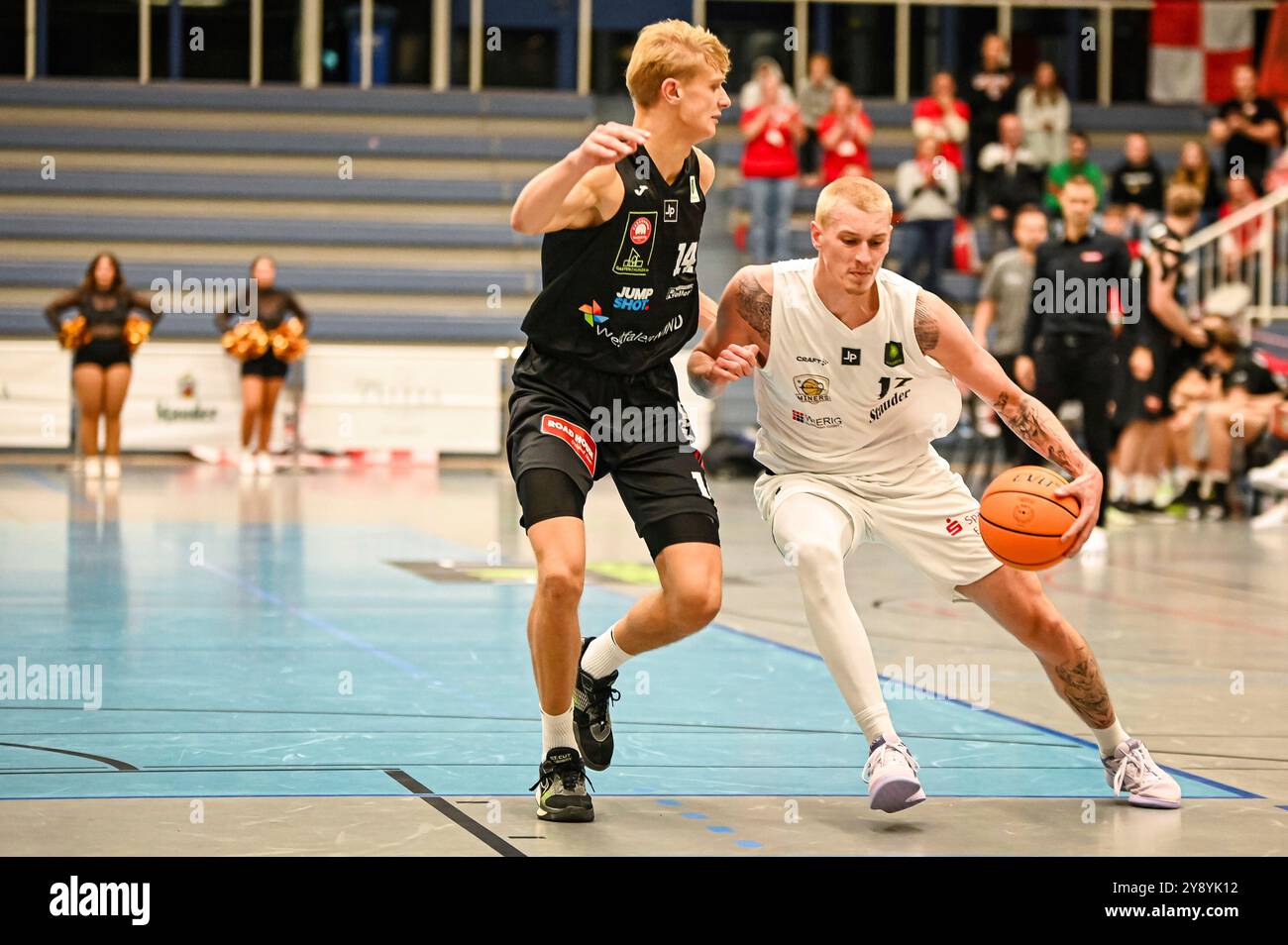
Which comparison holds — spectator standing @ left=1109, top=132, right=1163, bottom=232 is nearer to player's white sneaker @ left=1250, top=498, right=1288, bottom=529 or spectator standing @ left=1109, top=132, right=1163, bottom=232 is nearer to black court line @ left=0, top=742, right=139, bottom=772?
player's white sneaker @ left=1250, top=498, right=1288, bottom=529

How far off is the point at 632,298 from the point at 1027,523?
128 centimetres

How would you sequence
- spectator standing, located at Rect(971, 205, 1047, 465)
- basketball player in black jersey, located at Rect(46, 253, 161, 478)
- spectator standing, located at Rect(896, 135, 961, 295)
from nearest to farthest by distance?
spectator standing, located at Rect(971, 205, 1047, 465), basketball player in black jersey, located at Rect(46, 253, 161, 478), spectator standing, located at Rect(896, 135, 961, 295)

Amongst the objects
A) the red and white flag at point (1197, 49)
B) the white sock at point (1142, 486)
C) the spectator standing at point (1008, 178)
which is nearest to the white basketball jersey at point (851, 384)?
the white sock at point (1142, 486)

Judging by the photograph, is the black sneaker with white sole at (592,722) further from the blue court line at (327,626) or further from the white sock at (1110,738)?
the blue court line at (327,626)

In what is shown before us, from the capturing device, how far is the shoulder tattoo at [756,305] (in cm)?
550

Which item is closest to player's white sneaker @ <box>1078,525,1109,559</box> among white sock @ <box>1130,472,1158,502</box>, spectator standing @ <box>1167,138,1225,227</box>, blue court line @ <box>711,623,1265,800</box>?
white sock @ <box>1130,472,1158,502</box>

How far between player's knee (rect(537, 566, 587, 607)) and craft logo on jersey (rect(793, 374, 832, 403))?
1010 millimetres

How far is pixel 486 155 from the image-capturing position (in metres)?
23.3

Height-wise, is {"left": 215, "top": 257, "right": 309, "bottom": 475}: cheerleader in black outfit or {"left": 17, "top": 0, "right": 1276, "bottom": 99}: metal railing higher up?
{"left": 17, "top": 0, "right": 1276, "bottom": 99}: metal railing

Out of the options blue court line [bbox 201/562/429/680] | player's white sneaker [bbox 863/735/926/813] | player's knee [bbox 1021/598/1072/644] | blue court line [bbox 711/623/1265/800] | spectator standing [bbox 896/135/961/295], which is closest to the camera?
player's white sneaker [bbox 863/735/926/813]

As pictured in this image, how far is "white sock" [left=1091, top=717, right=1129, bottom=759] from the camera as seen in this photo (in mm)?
5352

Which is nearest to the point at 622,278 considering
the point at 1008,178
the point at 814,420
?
the point at 814,420

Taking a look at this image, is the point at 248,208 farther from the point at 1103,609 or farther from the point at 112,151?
the point at 1103,609

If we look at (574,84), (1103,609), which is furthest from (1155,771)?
(574,84)
